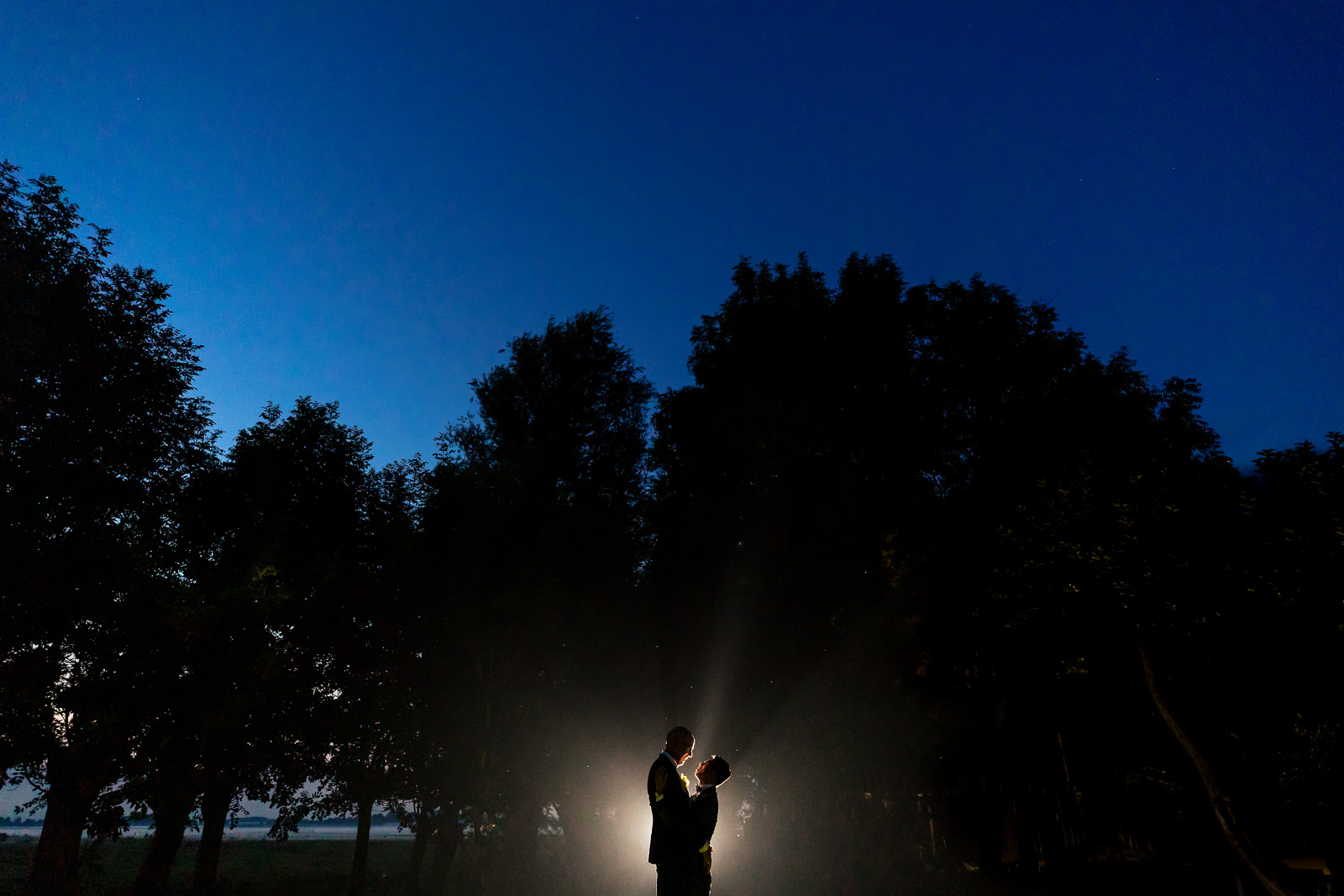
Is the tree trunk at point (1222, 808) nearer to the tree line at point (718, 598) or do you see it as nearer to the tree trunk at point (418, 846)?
the tree line at point (718, 598)

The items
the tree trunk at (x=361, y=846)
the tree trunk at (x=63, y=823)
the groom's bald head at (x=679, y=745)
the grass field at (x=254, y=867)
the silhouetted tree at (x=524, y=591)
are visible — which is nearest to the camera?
the groom's bald head at (x=679, y=745)

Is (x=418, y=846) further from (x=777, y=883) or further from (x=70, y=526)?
(x=70, y=526)

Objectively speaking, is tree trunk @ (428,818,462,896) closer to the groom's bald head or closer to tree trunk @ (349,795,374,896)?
tree trunk @ (349,795,374,896)

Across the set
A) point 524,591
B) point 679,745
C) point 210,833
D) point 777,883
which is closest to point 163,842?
point 210,833

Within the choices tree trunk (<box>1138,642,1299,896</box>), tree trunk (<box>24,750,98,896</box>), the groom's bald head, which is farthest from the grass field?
tree trunk (<box>1138,642,1299,896</box>)

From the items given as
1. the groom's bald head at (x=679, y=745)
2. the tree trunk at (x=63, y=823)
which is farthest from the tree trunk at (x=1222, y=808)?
the tree trunk at (x=63, y=823)

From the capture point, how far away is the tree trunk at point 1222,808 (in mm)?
13117

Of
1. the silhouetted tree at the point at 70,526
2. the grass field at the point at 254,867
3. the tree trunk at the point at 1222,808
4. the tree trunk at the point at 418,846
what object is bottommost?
the grass field at the point at 254,867

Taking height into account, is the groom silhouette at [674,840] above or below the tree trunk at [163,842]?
above

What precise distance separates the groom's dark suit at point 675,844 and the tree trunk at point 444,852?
61.0 ft

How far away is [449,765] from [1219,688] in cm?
2182

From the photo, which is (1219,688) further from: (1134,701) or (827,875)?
(827,875)

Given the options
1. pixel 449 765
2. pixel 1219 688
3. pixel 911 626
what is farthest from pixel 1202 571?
pixel 449 765

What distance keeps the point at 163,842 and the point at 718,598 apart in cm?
1618
